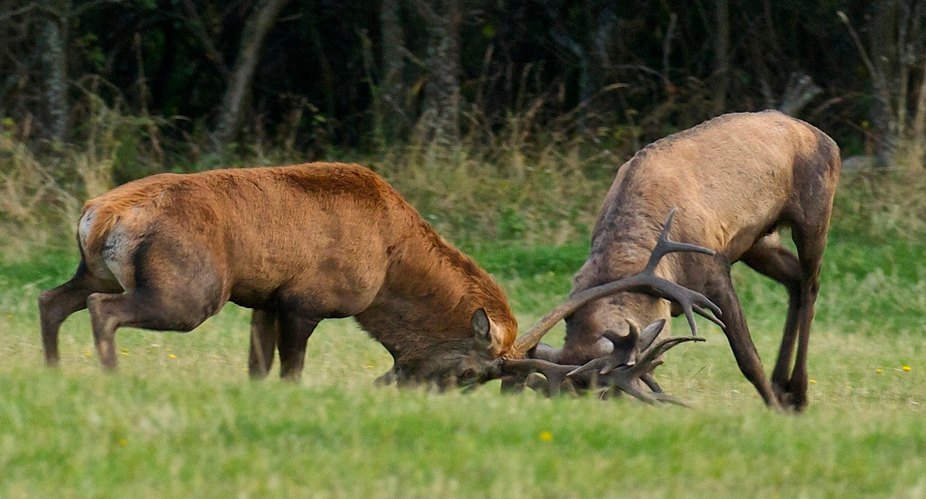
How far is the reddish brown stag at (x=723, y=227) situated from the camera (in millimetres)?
8922

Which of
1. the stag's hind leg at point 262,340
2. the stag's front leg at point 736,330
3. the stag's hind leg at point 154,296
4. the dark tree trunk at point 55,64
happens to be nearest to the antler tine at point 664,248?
the stag's front leg at point 736,330

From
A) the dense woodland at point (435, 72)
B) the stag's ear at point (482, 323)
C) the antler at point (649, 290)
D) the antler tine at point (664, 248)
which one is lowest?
the dense woodland at point (435, 72)

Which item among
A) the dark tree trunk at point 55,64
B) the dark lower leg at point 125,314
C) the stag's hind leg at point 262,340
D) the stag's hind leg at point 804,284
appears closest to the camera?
the dark lower leg at point 125,314

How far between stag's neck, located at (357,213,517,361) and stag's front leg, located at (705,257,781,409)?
1241mm

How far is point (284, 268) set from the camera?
868 cm

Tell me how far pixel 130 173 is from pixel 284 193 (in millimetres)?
8672

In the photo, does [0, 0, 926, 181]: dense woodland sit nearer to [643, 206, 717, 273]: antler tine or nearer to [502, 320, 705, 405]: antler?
[643, 206, 717, 273]: antler tine

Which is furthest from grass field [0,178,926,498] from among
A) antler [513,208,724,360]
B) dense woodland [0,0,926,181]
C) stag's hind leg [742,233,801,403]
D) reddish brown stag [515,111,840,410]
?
dense woodland [0,0,926,181]

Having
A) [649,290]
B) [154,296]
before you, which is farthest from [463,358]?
[154,296]

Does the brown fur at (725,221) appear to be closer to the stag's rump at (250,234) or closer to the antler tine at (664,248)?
the antler tine at (664,248)

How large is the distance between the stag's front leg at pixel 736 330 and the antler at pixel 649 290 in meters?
0.53

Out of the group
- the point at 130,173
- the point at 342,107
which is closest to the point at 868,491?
the point at 130,173

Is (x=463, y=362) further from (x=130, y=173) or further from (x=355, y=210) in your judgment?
(x=130, y=173)

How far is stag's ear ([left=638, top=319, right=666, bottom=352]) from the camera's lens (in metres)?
8.44
